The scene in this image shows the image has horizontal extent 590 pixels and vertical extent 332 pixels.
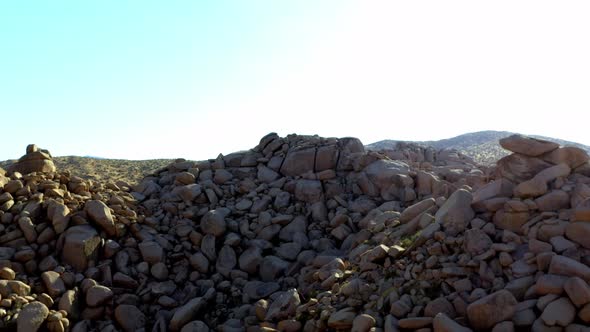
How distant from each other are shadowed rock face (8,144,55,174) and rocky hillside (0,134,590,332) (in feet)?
0.13

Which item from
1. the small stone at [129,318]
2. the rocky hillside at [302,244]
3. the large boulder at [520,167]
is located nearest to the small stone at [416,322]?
the rocky hillside at [302,244]

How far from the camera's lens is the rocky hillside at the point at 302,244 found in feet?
23.4

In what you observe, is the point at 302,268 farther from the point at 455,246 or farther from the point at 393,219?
the point at 455,246

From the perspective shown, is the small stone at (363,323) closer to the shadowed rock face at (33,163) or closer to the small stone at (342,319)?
the small stone at (342,319)

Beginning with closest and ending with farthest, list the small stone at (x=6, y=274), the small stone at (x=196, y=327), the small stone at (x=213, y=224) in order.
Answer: the small stone at (x=196, y=327) < the small stone at (x=6, y=274) < the small stone at (x=213, y=224)

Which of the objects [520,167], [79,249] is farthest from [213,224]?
[520,167]

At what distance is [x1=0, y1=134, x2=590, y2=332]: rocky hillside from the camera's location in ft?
23.4

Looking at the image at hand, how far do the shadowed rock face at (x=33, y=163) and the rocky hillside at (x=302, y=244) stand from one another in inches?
A: 1.5

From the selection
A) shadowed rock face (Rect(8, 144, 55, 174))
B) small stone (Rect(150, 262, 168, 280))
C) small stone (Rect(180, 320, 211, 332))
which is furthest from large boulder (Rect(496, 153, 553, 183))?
shadowed rock face (Rect(8, 144, 55, 174))

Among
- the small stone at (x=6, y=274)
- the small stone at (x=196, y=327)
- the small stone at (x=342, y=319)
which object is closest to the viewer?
the small stone at (x=342, y=319)

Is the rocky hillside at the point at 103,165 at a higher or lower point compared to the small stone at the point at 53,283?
higher

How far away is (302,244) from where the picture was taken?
11.7 m

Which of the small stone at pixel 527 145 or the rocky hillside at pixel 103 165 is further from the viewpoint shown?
the rocky hillside at pixel 103 165

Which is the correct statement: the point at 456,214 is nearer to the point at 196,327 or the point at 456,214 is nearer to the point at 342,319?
the point at 342,319
